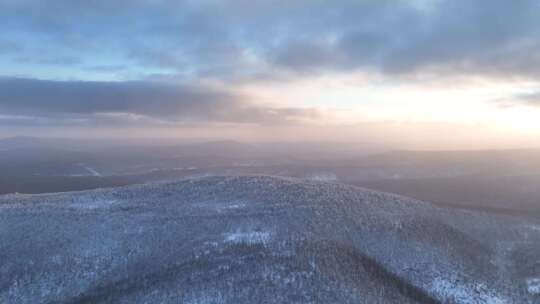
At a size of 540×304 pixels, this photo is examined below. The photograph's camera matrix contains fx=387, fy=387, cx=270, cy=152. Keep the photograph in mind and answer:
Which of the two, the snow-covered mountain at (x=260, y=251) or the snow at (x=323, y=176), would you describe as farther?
the snow at (x=323, y=176)

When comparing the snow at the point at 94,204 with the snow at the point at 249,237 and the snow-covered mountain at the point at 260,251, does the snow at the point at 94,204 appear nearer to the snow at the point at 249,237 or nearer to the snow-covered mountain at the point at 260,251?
the snow-covered mountain at the point at 260,251

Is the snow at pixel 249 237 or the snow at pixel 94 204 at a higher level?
the snow at pixel 94 204

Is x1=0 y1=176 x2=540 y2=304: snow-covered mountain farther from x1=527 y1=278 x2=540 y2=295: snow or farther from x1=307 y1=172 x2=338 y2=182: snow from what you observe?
x1=307 y1=172 x2=338 y2=182: snow

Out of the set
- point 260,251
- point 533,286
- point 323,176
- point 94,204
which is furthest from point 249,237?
point 323,176

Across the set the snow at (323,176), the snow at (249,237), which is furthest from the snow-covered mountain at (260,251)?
the snow at (323,176)

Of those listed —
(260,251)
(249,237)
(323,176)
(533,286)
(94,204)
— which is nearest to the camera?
(260,251)

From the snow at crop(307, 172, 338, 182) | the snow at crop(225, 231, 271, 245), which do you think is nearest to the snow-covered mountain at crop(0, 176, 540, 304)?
the snow at crop(225, 231, 271, 245)

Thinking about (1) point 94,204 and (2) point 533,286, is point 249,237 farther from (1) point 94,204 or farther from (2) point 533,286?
(2) point 533,286
